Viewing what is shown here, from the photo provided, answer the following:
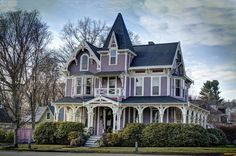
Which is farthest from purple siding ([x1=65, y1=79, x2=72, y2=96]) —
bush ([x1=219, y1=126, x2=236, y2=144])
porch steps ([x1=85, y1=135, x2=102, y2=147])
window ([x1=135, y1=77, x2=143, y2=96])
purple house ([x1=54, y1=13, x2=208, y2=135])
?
bush ([x1=219, y1=126, x2=236, y2=144])

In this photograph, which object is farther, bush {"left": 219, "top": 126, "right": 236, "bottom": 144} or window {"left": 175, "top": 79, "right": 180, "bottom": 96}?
bush {"left": 219, "top": 126, "right": 236, "bottom": 144}

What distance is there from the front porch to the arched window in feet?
12.7

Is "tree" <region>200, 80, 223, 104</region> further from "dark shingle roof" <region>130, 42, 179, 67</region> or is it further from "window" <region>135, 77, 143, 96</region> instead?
"window" <region>135, 77, 143, 96</region>

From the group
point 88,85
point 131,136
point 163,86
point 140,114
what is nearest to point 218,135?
point 163,86

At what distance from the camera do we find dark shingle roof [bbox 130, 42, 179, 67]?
106ft

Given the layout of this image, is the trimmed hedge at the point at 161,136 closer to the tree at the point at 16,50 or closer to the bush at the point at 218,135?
the bush at the point at 218,135

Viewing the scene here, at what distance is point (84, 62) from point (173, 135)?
12.2m

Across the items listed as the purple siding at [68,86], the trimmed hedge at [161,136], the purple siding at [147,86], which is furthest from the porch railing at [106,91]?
the trimmed hedge at [161,136]

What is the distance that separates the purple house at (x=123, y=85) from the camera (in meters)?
31.3

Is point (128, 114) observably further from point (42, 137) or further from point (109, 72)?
point (42, 137)

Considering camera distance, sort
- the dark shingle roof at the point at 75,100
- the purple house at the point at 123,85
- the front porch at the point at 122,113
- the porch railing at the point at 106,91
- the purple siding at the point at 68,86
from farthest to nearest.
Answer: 1. the purple siding at the point at 68,86
2. the dark shingle roof at the point at 75,100
3. the porch railing at the point at 106,91
4. the purple house at the point at 123,85
5. the front porch at the point at 122,113

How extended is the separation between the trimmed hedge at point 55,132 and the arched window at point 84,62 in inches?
248

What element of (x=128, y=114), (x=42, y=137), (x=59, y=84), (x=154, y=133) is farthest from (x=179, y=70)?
(x=59, y=84)

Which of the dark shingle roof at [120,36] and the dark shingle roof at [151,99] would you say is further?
the dark shingle roof at [120,36]
